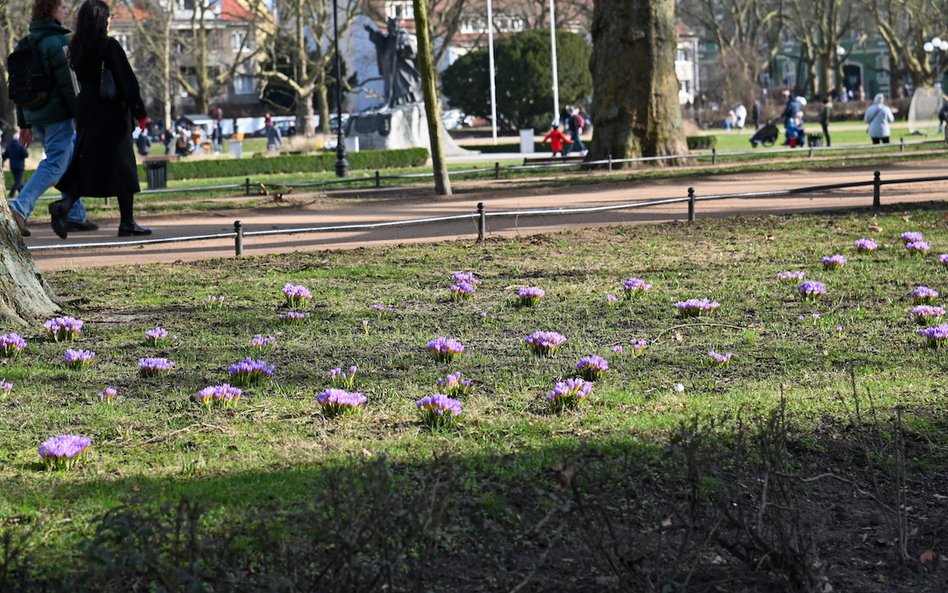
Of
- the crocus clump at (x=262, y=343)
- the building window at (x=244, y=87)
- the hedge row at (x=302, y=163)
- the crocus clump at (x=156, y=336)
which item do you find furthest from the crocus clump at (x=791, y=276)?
the building window at (x=244, y=87)

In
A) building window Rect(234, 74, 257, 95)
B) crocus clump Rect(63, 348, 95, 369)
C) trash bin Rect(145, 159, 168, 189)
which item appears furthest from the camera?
building window Rect(234, 74, 257, 95)

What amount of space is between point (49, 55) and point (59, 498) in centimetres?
705

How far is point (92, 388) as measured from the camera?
5766 millimetres

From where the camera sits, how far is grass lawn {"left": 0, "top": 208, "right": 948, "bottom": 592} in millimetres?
3457

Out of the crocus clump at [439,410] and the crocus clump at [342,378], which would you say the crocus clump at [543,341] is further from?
the crocus clump at [439,410]

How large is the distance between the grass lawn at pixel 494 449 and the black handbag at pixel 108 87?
2.02 meters

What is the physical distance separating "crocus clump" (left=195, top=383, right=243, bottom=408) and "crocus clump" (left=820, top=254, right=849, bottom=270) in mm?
4844

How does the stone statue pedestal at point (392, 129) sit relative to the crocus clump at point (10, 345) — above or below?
above

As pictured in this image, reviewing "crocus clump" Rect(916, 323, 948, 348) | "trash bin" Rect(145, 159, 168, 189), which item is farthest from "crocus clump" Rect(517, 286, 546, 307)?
"trash bin" Rect(145, 159, 168, 189)

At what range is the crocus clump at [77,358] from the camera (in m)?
6.05

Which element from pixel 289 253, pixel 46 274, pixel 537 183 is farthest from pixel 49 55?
pixel 537 183

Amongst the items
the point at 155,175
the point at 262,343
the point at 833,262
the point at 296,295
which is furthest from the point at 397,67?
the point at 262,343

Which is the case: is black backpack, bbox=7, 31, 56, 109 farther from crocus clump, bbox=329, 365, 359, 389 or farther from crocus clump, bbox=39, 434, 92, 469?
crocus clump, bbox=39, 434, 92, 469

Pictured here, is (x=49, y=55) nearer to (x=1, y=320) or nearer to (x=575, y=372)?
(x=1, y=320)
